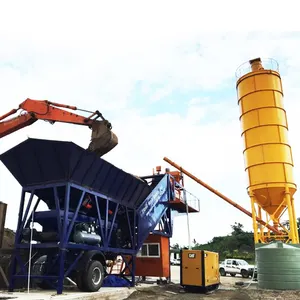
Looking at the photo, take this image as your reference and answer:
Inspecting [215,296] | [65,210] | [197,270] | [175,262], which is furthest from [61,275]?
[175,262]

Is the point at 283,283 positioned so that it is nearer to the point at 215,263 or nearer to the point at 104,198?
the point at 215,263

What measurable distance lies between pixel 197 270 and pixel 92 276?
5.36m

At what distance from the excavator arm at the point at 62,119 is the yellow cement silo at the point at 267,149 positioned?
8.27 meters

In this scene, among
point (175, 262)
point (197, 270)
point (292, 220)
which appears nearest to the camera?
point (197, 270)

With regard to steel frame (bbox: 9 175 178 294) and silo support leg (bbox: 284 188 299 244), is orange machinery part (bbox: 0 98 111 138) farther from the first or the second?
silo support leg (bbox: 284 188 299 244)

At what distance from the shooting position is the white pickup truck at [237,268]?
29.8 m

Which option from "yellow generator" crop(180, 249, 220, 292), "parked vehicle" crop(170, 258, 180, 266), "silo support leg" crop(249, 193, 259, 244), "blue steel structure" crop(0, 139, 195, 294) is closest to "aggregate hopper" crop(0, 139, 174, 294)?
"blue steel structure" crop(0, 139, 195, 294)

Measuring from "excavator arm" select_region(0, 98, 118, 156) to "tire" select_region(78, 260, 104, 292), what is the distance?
14.2 feet

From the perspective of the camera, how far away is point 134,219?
54.0 ft

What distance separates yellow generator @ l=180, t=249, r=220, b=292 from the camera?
1530 centimetres

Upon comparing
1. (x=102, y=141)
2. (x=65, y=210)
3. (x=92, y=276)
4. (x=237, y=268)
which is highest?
(x=102, y=141)

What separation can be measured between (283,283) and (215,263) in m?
3.45

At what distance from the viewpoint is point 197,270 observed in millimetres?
15484

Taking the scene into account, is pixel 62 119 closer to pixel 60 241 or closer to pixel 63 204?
pixel 63 204
